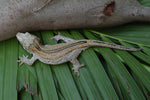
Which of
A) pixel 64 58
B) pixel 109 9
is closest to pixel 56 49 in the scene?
pixel 64 58

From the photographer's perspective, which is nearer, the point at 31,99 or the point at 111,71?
the point at 31,99

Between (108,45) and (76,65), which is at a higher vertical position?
(108,45)

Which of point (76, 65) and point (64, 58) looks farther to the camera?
point (64, 58)

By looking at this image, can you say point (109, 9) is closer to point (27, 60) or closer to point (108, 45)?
point (108, 45)

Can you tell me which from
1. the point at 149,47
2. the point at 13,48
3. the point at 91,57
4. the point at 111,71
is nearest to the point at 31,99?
the point at 13,48

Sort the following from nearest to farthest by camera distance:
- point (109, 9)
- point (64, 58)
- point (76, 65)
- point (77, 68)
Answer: point (77, 68) → point (76, 65) → point (64, 58) → point (109, 9)

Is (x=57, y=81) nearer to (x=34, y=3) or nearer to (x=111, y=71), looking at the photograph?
(x=111, y=71)

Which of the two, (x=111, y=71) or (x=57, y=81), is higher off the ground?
(x=57, y=81)

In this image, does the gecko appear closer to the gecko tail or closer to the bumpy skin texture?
the gecko tail
